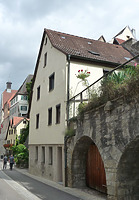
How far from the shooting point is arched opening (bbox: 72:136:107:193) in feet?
35.2

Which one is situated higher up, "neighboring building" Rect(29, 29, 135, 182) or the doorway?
"neighboring building" Rect(29, 29, 135, 182)

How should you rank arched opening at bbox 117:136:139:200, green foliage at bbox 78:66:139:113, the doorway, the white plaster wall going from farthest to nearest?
the white plaster wall, the doorway, arched opening at bbox 117:136:139:200, green foliage at bbox 78:66:139:113

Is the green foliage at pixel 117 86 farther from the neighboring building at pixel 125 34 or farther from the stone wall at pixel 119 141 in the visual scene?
the neighboring building at pixel 125 34

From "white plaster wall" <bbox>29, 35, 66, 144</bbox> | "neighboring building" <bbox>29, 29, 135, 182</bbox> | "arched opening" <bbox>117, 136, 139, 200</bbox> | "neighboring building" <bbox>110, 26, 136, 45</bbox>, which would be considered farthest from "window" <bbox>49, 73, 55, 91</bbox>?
"neighboring building" <bbox>110, 26, 136, 45</bbox>

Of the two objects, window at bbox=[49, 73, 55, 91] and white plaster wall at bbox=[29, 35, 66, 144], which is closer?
white plaster wall at bbox=[29, 35, 66, 144]

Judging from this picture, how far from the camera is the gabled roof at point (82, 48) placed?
1413 centimetres

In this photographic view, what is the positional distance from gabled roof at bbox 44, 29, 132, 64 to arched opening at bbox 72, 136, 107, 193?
5518 millimetres

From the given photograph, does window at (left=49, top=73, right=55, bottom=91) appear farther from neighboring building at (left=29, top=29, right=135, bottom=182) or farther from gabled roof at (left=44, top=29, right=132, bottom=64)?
gabled roof at (left=44, top=29, right=132, bottom=64)

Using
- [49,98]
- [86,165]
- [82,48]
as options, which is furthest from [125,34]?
[86,165]

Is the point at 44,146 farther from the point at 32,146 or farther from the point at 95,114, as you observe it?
the point at 95,114

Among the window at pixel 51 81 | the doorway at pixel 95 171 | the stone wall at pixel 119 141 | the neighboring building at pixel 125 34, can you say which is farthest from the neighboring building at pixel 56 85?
the neighboring building at pixel 125 34

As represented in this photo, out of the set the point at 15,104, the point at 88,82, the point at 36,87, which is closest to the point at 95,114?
the point at 88,82

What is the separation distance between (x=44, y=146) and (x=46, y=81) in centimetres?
488

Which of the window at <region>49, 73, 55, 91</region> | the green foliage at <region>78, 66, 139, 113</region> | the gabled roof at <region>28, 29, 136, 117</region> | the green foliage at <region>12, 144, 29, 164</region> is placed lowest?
the green foliage at <region>12, 144, 29, 164</region>
